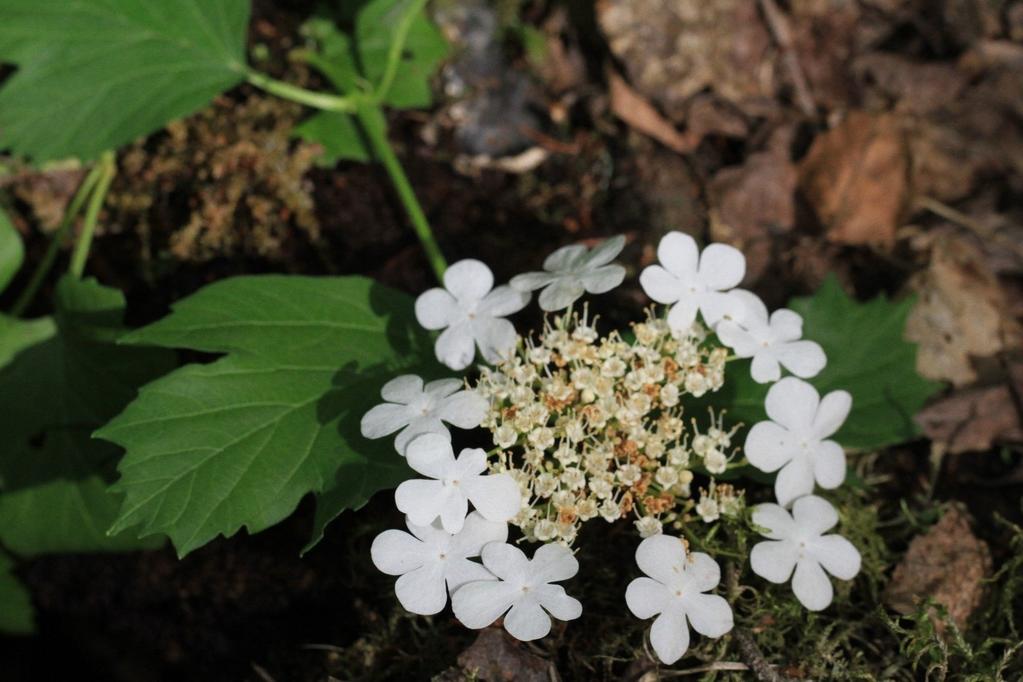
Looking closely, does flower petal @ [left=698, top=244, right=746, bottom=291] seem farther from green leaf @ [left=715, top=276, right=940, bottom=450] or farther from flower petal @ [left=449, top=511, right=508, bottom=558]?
flower petal @ [left=449, top=511, right=508, bottom=558]

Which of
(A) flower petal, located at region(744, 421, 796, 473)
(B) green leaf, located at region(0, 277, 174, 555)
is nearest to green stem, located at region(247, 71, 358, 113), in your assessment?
(B) green leaf, located at region(0, 277, 174, 555)

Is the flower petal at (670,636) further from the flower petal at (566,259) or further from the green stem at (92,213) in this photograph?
the green stem at (92,213)

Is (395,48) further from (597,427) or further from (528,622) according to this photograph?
(528,622)

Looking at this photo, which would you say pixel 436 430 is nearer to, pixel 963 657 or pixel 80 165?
pixel 963 657

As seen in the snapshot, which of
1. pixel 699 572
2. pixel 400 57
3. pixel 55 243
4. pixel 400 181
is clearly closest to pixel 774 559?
pixel 699 572

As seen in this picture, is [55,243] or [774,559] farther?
[55,243]
